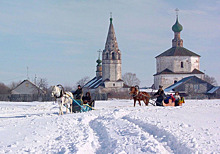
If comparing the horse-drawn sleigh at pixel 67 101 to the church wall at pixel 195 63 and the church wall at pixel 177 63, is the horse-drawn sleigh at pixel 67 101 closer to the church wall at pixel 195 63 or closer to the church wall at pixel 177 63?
the church wall at pixel 177 63

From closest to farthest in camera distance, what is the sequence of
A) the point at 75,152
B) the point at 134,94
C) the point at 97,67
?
the point at 75,152
the point at 134,94
the point at 97,67

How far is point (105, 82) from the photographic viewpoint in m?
80.1

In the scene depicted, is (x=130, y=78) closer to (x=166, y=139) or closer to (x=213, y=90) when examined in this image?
(x=213, y=90)

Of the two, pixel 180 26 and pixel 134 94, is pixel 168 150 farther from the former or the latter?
pixel 180 26

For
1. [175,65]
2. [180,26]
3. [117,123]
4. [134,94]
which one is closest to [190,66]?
[175,65]

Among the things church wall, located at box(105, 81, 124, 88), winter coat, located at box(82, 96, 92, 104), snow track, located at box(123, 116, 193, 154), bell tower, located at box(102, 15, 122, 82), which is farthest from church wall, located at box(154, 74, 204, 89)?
snow track, located at box(123, 116, 193, 154)

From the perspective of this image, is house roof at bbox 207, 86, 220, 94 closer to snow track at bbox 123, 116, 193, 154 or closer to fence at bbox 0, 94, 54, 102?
fence at bbox 0, 94, 54, 102

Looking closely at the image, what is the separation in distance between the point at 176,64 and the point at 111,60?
1419 centimetres

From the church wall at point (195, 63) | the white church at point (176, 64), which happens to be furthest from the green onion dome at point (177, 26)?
the church wall at point (195, 63)

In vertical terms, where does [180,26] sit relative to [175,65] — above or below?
above

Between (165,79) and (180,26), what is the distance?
10827 millimetres

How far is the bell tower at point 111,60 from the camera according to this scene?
261 feet

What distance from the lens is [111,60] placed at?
80438 millimetres

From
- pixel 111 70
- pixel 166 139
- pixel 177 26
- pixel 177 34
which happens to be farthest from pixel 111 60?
pixel 166 139
